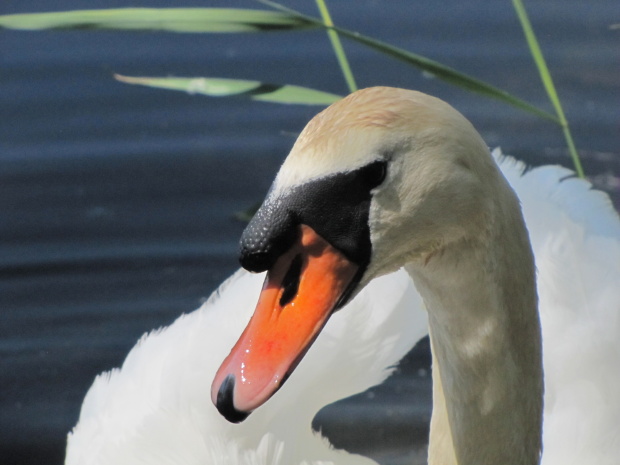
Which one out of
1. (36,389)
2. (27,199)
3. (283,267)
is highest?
(283,267)

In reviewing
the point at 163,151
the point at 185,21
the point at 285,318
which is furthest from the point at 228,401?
the point at 163,151

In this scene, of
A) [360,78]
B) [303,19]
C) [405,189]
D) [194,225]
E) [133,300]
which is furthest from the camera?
[360,78]

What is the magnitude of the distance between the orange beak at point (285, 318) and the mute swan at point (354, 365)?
0.99 metres

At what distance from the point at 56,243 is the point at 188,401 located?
1561 mm

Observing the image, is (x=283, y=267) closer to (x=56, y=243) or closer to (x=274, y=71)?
(x=56, y=243)

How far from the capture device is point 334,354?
253 centimetres

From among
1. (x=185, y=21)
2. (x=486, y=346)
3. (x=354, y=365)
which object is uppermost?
(x=185, y=21)

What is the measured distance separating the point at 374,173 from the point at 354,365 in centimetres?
125

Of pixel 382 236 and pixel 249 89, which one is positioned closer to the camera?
pixel 382 236

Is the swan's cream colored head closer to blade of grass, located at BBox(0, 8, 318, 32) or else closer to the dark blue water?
blade of grass, located at BBox(0, 8, 318, 32)

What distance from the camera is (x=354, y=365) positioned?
256cm

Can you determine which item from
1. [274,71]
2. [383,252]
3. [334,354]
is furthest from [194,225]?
[383,252]

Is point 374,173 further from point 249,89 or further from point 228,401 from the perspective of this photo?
point 249,89

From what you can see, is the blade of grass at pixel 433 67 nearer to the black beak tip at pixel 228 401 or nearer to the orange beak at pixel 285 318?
the orange beak at pixel 285 318
